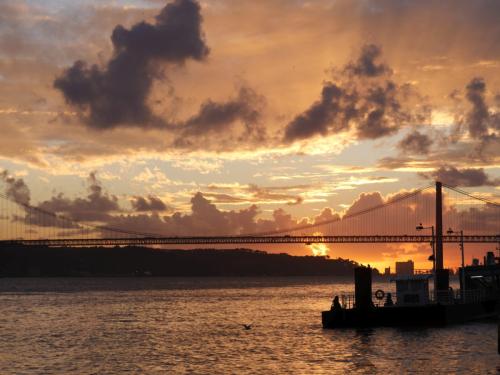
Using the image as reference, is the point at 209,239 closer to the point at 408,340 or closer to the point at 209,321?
the point at 209,321

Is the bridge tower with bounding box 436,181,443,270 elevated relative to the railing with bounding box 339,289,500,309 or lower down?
elevated

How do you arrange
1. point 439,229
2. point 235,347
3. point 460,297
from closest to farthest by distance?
point 235,347
point 460,297
point 439,229

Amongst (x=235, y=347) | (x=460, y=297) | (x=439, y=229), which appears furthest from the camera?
(x=439, y=229)

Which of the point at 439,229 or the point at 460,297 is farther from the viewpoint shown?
the point at 439,229

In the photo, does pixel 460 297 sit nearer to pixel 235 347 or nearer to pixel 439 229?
pixel 439 229

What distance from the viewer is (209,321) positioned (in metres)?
85.5

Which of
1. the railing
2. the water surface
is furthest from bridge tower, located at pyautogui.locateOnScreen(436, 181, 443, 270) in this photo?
the water surface

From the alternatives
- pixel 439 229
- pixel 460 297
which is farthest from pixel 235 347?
pixel 439 229

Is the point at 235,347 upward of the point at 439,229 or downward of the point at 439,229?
downward

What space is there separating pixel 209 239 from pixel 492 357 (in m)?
143

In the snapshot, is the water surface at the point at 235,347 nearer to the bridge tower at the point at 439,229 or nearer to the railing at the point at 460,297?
the railing at the point at 460,297

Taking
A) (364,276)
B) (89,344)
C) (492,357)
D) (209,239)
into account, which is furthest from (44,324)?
(209,239)

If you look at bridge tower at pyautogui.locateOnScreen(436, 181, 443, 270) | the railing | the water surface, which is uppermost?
bridge tower at pyautogui.locateOnScreen(436, 181, 443, 270)

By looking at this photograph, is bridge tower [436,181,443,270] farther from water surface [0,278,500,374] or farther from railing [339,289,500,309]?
water surface [0,278,500,374]
